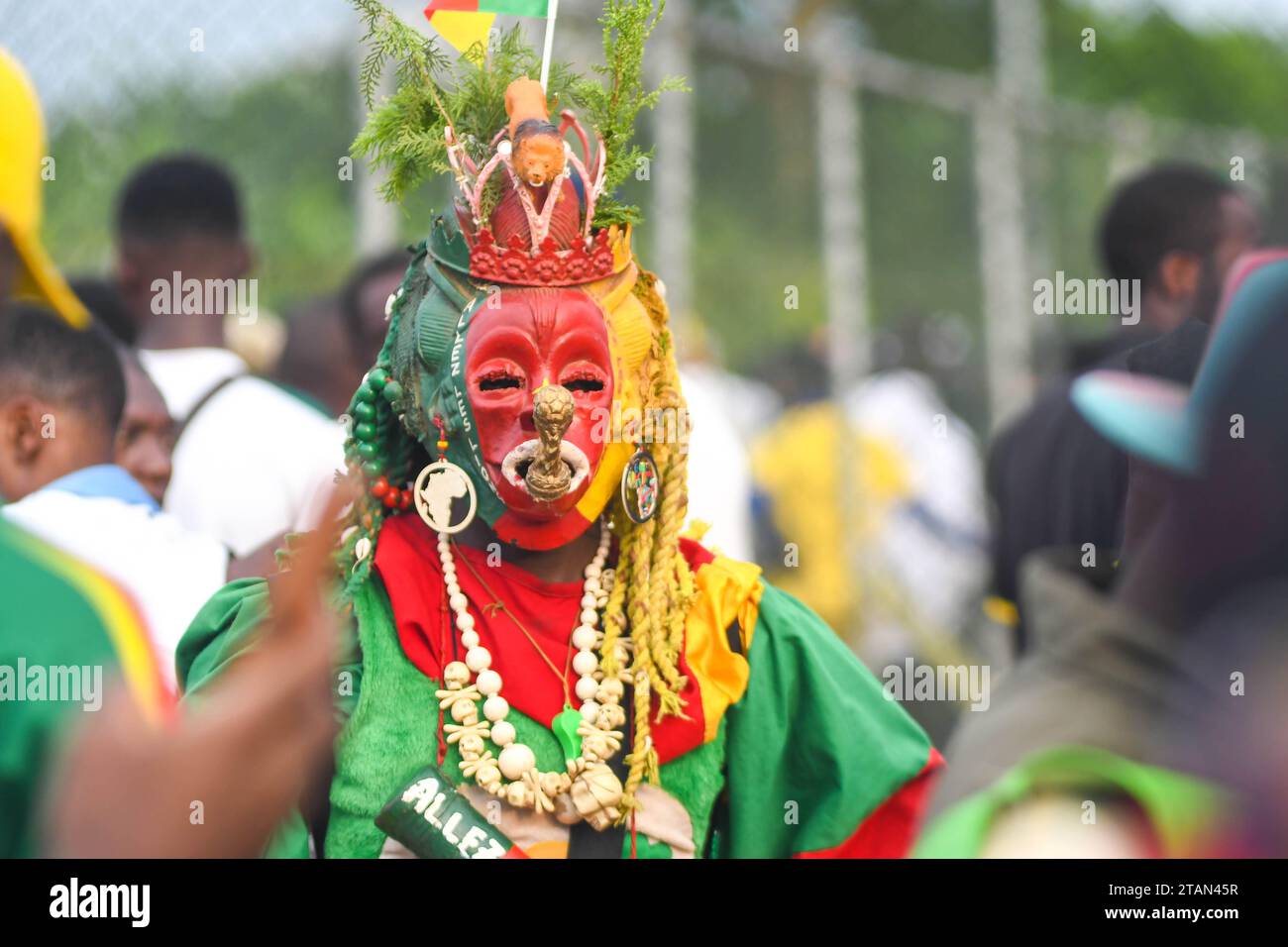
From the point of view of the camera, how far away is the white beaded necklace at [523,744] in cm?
308

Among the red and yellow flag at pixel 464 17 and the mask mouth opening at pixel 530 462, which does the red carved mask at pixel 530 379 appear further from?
the red and yellow flag at pixel 464 17

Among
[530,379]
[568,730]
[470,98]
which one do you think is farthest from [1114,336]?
[568,730]

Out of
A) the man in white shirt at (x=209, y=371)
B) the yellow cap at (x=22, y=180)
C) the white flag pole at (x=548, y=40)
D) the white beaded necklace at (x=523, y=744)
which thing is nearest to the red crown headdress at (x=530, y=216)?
the white flag pole at (x=548, y=40)

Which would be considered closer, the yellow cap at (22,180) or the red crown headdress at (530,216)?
the yellow cap at (22,180)

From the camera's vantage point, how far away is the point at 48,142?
218 inches

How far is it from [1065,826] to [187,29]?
4714mm

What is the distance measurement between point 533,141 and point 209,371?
233 cm

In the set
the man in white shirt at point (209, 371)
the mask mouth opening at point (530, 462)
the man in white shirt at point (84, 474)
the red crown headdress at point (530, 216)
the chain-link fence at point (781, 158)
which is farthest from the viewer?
the chain-link fence at point (781, 158)

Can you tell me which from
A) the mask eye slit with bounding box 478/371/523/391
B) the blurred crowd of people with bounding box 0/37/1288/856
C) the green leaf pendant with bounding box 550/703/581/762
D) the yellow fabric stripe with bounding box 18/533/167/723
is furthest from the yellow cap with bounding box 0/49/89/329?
the green leaf pendant with bounding box 550/703/581/762

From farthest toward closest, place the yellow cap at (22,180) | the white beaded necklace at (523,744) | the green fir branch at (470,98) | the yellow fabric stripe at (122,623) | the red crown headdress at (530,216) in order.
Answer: the green fir branch at (470,98), the red crown headdress at (530,216), the white beaded necklace at (523,744), the yellow cap at (22,180), the yellow fabric stripe at (122,623)

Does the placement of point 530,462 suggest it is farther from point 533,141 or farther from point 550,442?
point 533,141

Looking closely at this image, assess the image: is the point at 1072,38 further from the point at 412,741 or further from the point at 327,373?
the point at 412,741

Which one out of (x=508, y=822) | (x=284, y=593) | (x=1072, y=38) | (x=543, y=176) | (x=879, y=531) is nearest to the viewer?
(x=284, y=593)
